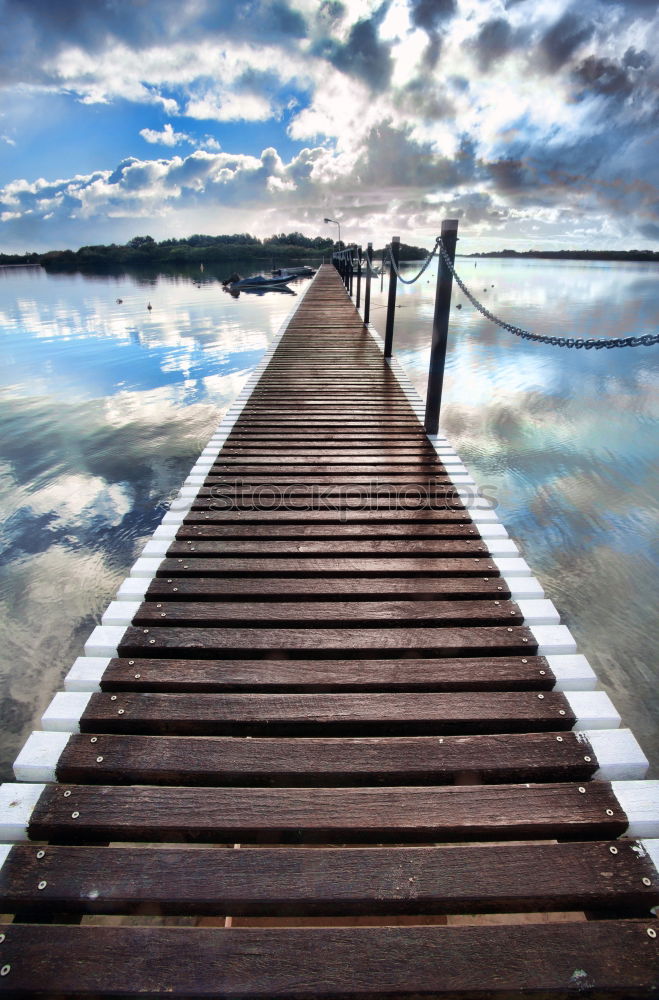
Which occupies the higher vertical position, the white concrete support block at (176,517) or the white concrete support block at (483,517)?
the white concrete support block at (176,517)

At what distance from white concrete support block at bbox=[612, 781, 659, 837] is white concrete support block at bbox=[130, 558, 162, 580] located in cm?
286

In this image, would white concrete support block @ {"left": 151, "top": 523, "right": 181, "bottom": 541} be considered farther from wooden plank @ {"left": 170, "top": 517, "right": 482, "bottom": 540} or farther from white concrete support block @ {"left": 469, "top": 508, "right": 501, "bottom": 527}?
white concrete support block @ {"left": 469, "top": 508, "right": 501, "bottom": 527}

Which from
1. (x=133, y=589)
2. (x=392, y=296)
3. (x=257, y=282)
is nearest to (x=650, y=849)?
(x=133, y=589)

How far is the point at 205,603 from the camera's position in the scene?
310cm

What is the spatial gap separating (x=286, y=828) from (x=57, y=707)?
1.30 meters

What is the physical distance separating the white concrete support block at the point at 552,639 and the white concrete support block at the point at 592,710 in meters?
0.28

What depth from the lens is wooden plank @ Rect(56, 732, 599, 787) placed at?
2.09 m

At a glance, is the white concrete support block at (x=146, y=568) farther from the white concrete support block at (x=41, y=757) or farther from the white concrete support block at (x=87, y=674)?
the white concrete support block at (x=41, y=757)

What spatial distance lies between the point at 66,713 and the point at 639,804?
8.46ft

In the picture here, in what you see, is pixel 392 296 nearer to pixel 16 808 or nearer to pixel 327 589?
pixel 327 589

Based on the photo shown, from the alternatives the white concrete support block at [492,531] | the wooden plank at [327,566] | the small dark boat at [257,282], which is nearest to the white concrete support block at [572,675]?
the wooden plank at [327,566]

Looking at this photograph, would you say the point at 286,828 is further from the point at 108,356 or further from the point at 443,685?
the point at 108,356

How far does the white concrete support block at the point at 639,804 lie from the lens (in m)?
1.90

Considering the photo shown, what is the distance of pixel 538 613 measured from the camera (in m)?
2.96
